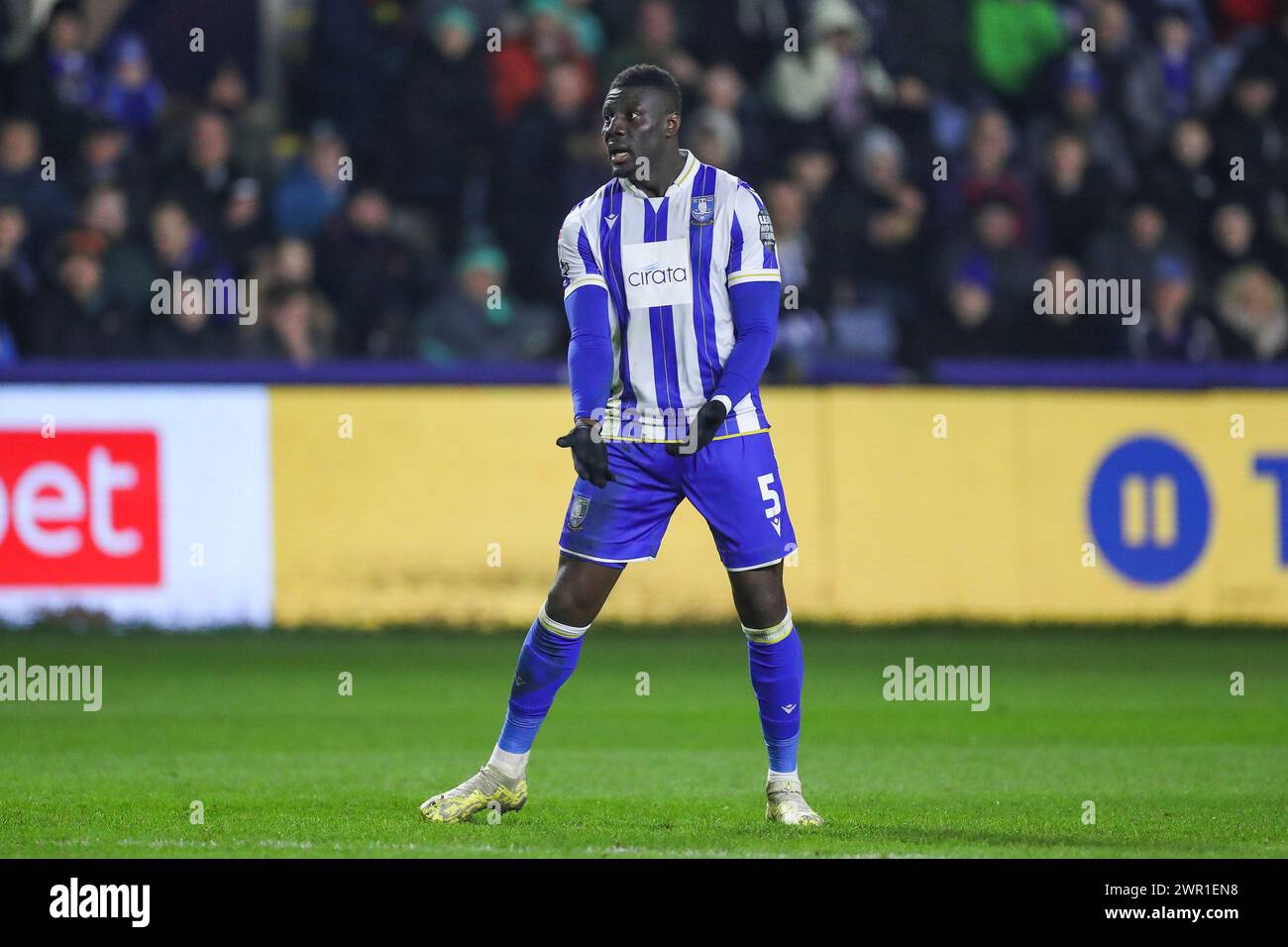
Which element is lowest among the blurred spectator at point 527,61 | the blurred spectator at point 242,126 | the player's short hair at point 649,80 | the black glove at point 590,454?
the black glove at point 590,454

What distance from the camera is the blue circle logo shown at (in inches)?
476

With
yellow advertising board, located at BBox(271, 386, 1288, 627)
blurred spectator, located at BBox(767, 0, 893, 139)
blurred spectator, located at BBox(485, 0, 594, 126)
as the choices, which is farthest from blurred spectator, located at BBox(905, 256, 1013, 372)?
blurred spectator, located at BBox(485, 0, 594, 126)

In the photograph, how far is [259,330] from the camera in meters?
12.8

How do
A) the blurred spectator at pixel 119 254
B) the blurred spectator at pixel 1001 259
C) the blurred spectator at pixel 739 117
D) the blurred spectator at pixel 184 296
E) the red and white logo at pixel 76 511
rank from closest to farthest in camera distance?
the red and white logo at pixel 76 511, the blurred spectator at pixel 184 296, the blurred spectator at pixel 119 254, the blurred spectator at pixel 1001 259, the blurred spectator at pixel 739 117

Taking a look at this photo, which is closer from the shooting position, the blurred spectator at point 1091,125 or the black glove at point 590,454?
the black glove at point 590,454

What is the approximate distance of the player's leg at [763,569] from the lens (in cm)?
666

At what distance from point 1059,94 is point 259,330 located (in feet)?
19.6

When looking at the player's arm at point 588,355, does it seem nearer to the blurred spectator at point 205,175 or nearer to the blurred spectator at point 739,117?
the blurred spectator at point 205,175

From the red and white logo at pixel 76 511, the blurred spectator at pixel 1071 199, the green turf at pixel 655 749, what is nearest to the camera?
the green turf at pixel 655 749

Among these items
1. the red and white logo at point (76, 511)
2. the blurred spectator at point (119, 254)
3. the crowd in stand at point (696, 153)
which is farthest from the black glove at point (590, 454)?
the blurred spectator at point (119, 254)

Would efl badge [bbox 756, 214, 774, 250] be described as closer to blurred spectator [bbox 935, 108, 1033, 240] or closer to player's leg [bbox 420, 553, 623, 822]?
player's leg [bbox 420, 553, 623, 822]

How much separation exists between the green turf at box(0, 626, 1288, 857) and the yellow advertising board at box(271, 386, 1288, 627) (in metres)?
0.23

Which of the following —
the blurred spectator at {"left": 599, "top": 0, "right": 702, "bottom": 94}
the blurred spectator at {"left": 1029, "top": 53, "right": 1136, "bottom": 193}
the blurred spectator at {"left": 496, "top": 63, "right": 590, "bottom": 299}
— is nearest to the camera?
the blurred spectator at {"left": 496, "top": 63, "right": 590, "bottom": 299}

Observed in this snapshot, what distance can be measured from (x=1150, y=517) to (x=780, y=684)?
5839 mm
